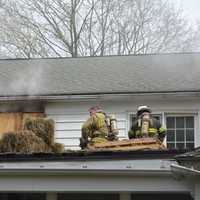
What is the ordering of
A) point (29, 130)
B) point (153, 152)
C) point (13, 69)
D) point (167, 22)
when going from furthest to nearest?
point (167, 22) < point (13, 69) < point (29, 130) < point (153, 152)

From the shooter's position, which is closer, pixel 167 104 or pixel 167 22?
pixel 167 104

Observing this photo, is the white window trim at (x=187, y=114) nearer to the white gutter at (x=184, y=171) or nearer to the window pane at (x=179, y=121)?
the window pane at (x=179, y=121)

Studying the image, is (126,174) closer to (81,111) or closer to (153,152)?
(153,152)

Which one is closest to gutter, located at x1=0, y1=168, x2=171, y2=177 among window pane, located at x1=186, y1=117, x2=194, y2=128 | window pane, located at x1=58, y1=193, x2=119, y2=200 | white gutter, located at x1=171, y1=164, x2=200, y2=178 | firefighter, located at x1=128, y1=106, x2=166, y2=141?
white gutter, located at x1=171, y1=164, x2=200, y2=178

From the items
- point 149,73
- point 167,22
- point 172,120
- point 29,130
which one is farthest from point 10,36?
point 29,130

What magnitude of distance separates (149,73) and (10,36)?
14.0 m

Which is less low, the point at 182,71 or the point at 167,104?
the point at 182,71

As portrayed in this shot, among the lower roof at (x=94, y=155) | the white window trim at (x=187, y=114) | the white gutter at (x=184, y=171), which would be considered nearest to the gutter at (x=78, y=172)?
the lower roof at (x=94, y=155)

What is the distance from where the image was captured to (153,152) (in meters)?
6.58

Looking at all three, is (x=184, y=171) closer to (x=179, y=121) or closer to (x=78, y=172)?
(x=78, y=172)

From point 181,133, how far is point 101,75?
261cm

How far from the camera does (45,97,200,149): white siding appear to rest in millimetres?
11859

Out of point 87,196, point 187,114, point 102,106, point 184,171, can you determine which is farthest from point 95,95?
point 184,171

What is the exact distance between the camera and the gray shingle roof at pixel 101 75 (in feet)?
40.4
